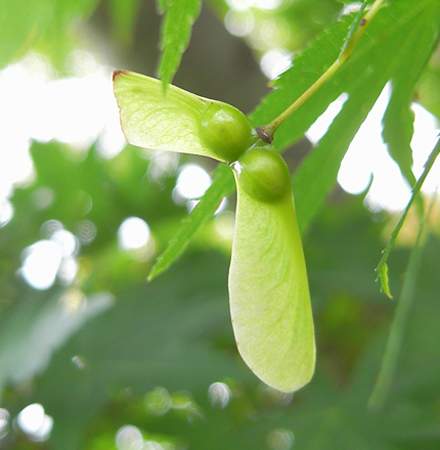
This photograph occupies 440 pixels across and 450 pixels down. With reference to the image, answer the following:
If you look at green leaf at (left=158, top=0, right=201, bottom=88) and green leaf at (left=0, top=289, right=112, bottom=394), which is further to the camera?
green leaf at (left=0, top=289, right=112, bottom=394)

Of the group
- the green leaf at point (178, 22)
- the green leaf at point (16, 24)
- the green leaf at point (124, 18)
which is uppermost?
the green leaf at point (178, 22)

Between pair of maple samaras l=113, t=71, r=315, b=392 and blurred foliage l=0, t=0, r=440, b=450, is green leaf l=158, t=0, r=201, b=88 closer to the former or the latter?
pair of maple samaras l=113, t=71, r=315, b=392

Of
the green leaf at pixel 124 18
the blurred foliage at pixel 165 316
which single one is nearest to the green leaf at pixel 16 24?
the blurred foliage at pixel 165 316

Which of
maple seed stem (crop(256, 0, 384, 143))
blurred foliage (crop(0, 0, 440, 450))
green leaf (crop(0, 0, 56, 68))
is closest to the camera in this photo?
maple seed stem (crop(256, 0, 384, 143))

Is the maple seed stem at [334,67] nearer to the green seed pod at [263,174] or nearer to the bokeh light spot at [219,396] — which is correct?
the green seed pod at [263,174]

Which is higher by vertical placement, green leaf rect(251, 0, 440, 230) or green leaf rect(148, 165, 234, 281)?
green leaf rect(251, 0, 440, 230)

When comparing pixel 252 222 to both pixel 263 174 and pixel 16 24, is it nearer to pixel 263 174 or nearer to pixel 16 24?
pixel 263 174

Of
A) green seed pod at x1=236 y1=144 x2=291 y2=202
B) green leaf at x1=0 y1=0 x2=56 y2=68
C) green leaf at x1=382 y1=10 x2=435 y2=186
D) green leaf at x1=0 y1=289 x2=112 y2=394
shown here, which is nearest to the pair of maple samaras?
green seed pod at x1=236 y1=144 x2=291 y2=202
